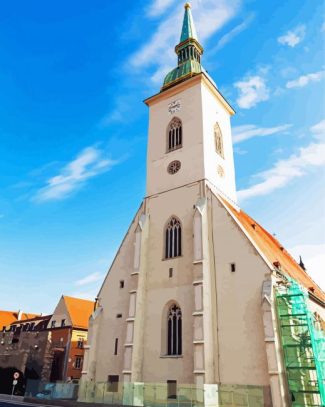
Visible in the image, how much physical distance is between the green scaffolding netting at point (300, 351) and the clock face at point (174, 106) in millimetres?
16772

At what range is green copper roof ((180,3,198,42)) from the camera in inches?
1367

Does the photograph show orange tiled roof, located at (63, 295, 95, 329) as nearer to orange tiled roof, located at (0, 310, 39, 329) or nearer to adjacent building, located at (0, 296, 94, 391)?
adjacent building, located at (0, 296, 94, 391)

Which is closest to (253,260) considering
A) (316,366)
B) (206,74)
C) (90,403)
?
(316,366)

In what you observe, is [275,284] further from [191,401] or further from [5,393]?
[5,393]

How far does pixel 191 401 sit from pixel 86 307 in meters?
28.5

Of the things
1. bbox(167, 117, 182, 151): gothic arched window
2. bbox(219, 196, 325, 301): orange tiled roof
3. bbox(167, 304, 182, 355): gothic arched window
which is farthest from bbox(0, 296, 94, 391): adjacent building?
bbox(167, 117, 182, 151): gothic arched window

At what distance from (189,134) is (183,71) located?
7267mm

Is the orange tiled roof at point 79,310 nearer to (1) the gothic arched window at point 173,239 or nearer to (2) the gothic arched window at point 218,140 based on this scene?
(1) the gothic arched window at point 173,239

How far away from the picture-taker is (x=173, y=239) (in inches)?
927

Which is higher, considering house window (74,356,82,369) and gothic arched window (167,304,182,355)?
gothic arched window (167,304,182,355)

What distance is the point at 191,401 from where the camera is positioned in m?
16.0

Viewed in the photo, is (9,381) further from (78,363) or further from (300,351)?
(300,351)

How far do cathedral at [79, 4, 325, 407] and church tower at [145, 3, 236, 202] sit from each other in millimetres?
102

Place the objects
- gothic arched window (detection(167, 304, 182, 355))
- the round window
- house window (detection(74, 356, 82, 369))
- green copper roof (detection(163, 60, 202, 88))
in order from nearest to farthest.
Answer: gothic arched window (detection(167, 304, 182, 355)) < the round window < green copper roof (detection(163, 60, 202, 88)) < house window (detection(74, 356, 82, 369))
